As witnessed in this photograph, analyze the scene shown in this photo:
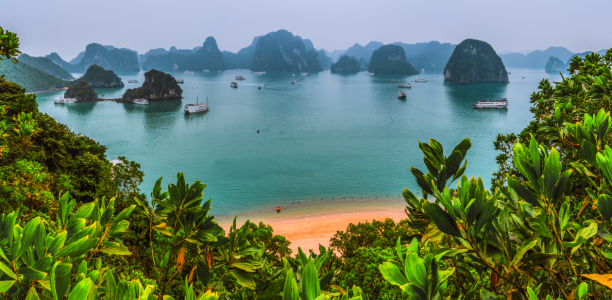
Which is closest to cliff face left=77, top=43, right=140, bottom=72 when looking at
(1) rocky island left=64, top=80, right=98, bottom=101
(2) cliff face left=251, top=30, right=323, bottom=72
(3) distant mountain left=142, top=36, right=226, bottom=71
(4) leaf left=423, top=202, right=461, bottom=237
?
(3) distant mountain left=142, top=36, right=226, bottom=71

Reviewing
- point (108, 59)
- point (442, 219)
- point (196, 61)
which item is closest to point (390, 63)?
point (196, 61)

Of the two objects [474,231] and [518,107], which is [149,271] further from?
[518,107]

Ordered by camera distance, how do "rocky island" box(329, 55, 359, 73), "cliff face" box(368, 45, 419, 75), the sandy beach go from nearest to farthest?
the sandy beach, "cliff face" box(368, 45, 419, 75), "rocky island" box(329, 55, 359, 73)

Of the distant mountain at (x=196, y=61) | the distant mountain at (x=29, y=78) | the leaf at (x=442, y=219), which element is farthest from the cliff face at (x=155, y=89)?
the distant mountain at (x=196, y=61)

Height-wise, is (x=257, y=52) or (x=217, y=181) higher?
(x=257, y=52)

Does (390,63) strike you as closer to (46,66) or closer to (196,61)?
(196,61)

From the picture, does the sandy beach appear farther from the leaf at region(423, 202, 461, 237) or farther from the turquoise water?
the leaf at region(423, 202, 461, 237)

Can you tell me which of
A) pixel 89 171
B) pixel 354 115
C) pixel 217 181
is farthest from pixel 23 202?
pixel 354 115
